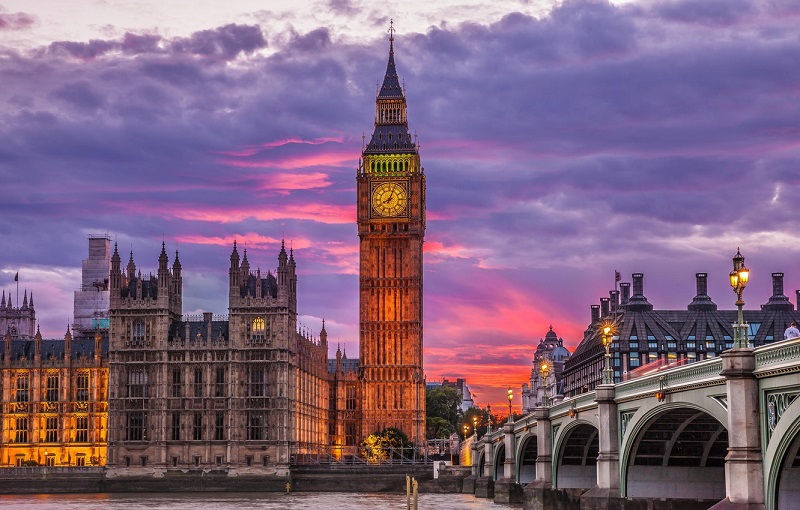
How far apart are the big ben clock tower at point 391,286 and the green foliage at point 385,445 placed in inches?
198

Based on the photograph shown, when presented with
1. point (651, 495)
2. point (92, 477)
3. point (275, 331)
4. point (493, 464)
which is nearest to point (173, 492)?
point (92, 477)

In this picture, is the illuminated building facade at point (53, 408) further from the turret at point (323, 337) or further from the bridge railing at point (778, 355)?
the bridge railing at point (778, 355)

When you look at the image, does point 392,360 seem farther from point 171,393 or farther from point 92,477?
point 92,477

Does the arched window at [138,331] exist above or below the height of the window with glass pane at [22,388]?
above

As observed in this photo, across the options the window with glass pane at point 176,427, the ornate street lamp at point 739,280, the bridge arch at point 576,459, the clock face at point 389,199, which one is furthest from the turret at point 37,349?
the ornate street lamp at point 739,280

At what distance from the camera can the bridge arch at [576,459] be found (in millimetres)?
77000

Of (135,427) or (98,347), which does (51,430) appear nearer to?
Answer: (98,347)

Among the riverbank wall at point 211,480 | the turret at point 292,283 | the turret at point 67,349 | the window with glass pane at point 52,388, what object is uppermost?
the turret at point 292,283

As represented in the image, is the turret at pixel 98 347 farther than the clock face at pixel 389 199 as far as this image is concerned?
No

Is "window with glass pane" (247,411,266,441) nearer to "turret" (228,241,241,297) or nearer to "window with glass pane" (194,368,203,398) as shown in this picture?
"window with glass pane" (194,368,203,398)

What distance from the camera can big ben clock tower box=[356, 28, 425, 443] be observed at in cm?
17875

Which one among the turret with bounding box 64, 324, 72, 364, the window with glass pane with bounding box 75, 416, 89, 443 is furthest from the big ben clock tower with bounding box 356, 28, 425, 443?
the turret with bounding box 64, 324, 72, 364

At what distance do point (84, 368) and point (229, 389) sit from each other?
74.1 feet

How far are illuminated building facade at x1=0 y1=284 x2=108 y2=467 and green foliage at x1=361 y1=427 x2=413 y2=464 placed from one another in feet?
108
